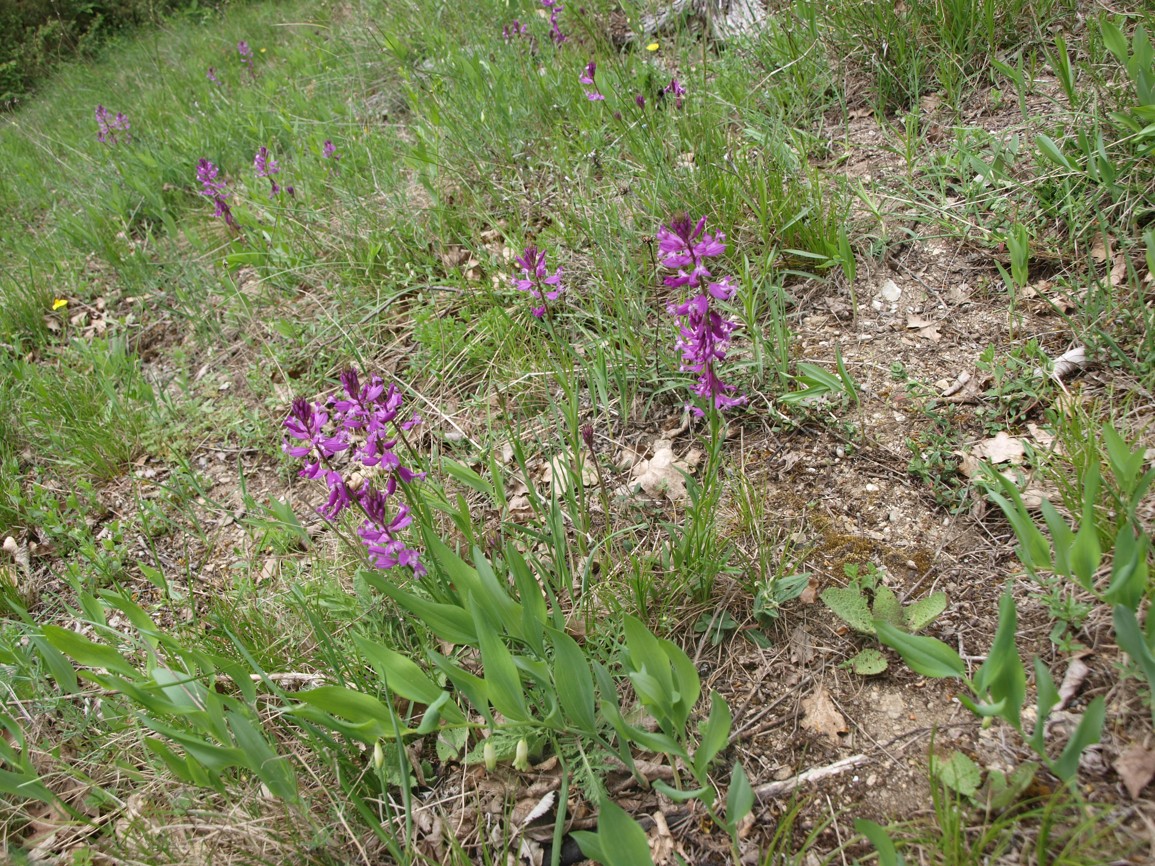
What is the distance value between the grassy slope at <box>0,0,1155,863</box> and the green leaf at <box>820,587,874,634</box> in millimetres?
125

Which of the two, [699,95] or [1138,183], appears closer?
[1138,183]

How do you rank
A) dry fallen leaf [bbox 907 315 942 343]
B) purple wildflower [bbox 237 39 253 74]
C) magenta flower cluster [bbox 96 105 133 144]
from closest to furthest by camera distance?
dry fallen leaf [bbox 907 315 942 343]
magenta flower cluster [bbox 96 105 133 144]
purple wildflower [bbox 237 39 253 74]

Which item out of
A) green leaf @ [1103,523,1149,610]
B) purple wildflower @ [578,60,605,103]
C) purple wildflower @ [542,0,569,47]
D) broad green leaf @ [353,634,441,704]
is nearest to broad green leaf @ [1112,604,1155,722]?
green leaf @ [1103,523,1149,610]

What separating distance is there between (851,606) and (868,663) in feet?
0.43

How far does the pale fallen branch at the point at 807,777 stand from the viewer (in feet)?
4.89

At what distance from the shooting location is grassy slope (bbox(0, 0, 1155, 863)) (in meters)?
1.91

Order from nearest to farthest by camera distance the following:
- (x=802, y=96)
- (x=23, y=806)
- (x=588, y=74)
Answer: (x=23, y=806) < (x=802, y=96) < (x=588, y=74)

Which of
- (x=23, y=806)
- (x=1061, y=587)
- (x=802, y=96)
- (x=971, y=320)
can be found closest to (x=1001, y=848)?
(x=1061, y=587)

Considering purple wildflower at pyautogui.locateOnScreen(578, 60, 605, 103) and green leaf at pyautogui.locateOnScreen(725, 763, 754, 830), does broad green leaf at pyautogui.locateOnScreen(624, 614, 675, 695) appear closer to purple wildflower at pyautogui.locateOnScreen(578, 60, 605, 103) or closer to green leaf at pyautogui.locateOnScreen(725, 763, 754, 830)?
green leaf at pyautogui.locateOnScreen(725, 763, 754, 830)

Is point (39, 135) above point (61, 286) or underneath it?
above

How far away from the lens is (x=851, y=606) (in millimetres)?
1698

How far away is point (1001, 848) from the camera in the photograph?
1.18m

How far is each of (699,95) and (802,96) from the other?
0.45 meters

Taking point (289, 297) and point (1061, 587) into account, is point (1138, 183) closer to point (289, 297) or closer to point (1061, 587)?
point (1061, 587)
